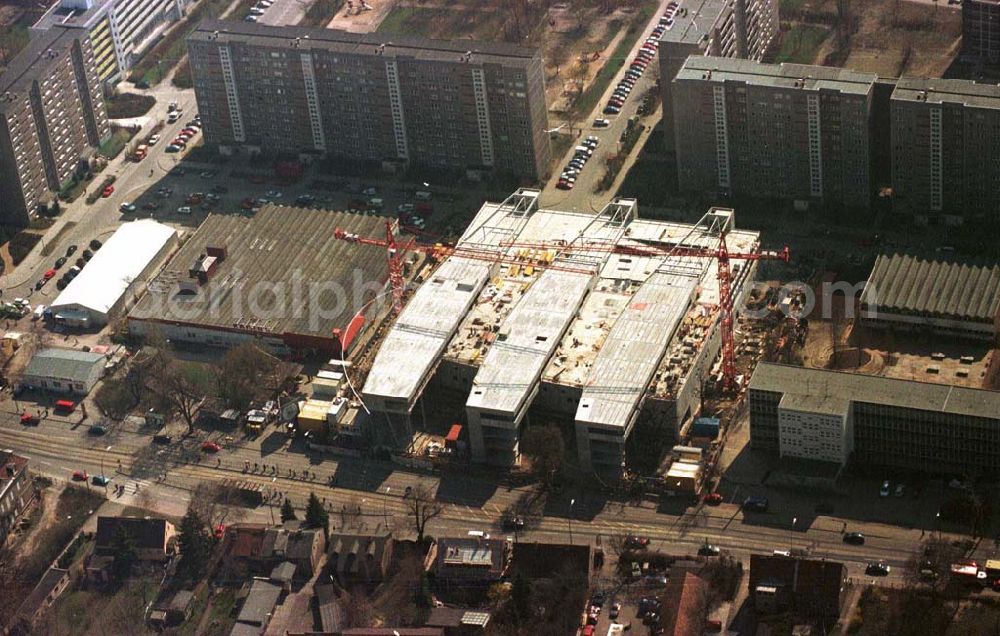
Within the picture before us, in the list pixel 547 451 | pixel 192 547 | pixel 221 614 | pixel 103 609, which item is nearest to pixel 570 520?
pixel 547 451

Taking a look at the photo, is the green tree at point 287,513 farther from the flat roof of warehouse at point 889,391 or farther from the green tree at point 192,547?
the flat roof of warehouse at point 889,391

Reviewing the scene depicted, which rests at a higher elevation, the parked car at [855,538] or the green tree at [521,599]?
the parked car at [855,538]

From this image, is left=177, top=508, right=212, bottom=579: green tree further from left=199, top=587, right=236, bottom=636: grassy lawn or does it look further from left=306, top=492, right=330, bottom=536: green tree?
left=306, top=492, right=330, bottom=536: green tree

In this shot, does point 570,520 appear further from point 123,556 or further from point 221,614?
point 123,556

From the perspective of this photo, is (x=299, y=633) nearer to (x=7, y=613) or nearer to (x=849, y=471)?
(x=7, y=613)

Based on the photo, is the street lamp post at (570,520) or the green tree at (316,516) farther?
the green tree at (316,516)

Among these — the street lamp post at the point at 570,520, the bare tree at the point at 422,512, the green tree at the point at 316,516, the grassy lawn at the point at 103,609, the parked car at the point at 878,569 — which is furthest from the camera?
the green tree at the point at 316,516

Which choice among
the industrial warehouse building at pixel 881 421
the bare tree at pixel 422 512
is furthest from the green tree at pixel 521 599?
the industrial warehouse building at pixel 881 421

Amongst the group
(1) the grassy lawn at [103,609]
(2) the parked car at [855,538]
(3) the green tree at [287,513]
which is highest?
(2) the parked car at [855,538]
